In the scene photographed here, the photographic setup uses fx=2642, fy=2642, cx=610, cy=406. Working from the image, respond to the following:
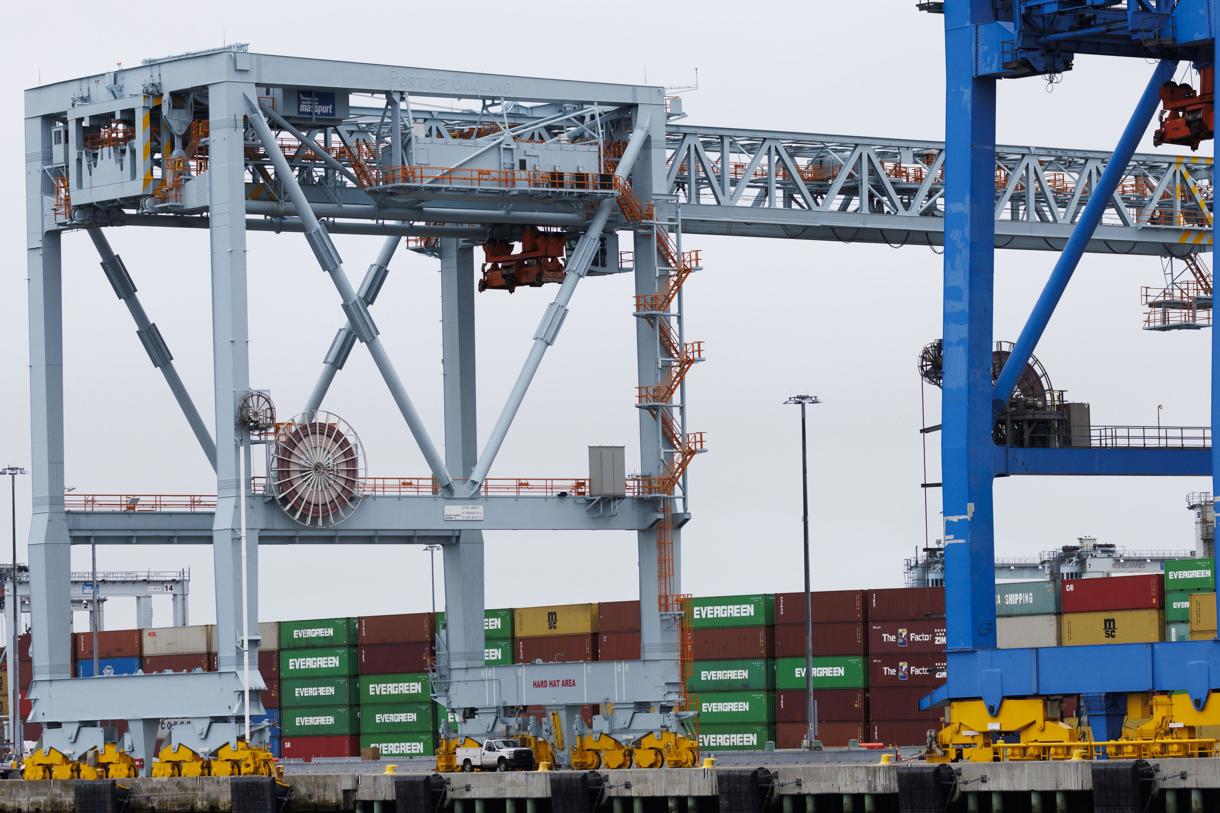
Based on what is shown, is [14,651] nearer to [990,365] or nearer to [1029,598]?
[1029,598]

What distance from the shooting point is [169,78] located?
51438 millimetres

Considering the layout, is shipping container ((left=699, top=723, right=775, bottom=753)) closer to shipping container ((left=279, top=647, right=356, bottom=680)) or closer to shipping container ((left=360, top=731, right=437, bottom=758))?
shipping container ((left=360, top=731, right=437, bottom=758))

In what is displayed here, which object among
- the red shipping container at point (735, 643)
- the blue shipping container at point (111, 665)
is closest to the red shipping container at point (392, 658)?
the red shipping container at point (735, 643)

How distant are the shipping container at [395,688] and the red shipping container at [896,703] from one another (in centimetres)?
1429

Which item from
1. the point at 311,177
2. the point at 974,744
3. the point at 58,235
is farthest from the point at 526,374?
the point at 974,744

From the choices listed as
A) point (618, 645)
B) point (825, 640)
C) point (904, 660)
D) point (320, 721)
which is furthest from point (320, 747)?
point (904, 660)

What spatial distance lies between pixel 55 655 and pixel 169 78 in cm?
1173

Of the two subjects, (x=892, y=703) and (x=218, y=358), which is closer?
(x=218, y=358)

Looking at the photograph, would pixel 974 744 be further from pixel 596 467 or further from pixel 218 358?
pixel 218 358

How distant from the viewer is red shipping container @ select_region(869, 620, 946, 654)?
7325 centimetres

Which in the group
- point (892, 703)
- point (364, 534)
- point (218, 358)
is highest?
point (218, 358)

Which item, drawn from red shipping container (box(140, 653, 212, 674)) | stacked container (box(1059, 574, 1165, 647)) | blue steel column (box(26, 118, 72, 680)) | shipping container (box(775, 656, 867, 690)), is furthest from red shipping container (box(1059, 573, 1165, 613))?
blue steel column (box(26, 118, 72, 680))

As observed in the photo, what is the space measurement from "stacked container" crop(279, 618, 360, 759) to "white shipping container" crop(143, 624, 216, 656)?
18.6 feet

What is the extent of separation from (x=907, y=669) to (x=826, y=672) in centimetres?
283
